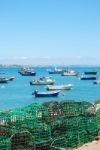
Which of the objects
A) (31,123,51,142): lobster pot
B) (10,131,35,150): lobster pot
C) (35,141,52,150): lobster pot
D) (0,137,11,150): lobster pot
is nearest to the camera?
(0,137,11,150): lobster pot

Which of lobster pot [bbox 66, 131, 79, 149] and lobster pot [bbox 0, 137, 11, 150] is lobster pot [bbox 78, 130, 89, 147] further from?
lobster pot [bbox 0, 137, 11, 150]

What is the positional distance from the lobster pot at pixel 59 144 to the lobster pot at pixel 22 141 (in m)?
0.77

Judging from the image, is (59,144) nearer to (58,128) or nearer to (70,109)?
(58,128)

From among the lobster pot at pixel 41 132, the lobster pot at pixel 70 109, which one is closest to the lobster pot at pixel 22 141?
the lobster pot at pixel 41 132

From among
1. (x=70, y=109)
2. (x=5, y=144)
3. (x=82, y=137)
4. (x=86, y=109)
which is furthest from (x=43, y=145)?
(x=86, y=109)

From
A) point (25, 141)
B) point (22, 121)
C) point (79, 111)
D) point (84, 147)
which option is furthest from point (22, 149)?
point (79, 111)

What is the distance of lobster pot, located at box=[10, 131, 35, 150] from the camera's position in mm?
13656

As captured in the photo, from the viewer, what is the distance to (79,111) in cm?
1630

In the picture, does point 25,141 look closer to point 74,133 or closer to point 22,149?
point 22,149

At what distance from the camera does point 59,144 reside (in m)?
14.7

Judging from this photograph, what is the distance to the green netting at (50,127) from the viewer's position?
13836 mm

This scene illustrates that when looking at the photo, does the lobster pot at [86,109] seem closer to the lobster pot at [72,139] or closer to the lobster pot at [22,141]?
the lobster pot at [72,139]

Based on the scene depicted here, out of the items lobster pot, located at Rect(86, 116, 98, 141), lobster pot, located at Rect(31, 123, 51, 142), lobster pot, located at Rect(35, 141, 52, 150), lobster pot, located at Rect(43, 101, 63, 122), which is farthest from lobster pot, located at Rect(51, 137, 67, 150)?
lobster pot, located at Rect(86, 116, 98, 141)

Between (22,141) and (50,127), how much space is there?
51.3 inches
